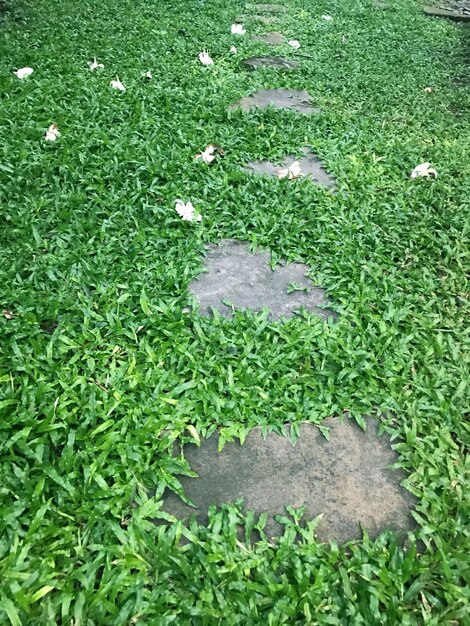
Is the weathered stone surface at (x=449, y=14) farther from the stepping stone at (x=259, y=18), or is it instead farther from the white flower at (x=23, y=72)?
the white flower at (x=23, y=72)

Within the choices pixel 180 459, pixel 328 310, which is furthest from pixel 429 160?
pixel 180 459

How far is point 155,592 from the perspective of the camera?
1.43m

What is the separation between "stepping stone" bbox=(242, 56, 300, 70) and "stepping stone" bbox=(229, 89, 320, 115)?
456mm

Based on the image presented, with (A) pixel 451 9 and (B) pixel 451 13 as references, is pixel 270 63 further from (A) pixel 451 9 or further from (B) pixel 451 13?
(A) pixel 451 9

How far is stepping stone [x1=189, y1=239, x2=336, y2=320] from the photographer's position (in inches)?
90.6

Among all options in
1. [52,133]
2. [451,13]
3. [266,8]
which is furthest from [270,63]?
[451,13]

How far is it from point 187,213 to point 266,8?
13.2ft

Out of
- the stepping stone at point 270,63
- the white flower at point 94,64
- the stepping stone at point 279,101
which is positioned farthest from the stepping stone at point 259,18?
the white flower at point 94,64

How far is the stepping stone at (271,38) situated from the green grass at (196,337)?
974 mm

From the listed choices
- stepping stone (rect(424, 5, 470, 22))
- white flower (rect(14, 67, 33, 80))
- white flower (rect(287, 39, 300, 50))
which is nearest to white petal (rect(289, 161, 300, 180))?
white flower (rect(14, 67, 33, 80))

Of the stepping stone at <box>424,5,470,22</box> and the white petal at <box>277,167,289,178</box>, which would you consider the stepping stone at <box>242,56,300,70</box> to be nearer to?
the white petal at <box>277,167,289,178</box>

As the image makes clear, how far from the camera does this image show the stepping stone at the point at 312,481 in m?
1.66

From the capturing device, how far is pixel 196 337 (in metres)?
2.10

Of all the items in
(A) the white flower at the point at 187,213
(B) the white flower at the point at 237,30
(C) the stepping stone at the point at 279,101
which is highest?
(B) the white flower at the point at 237,30
